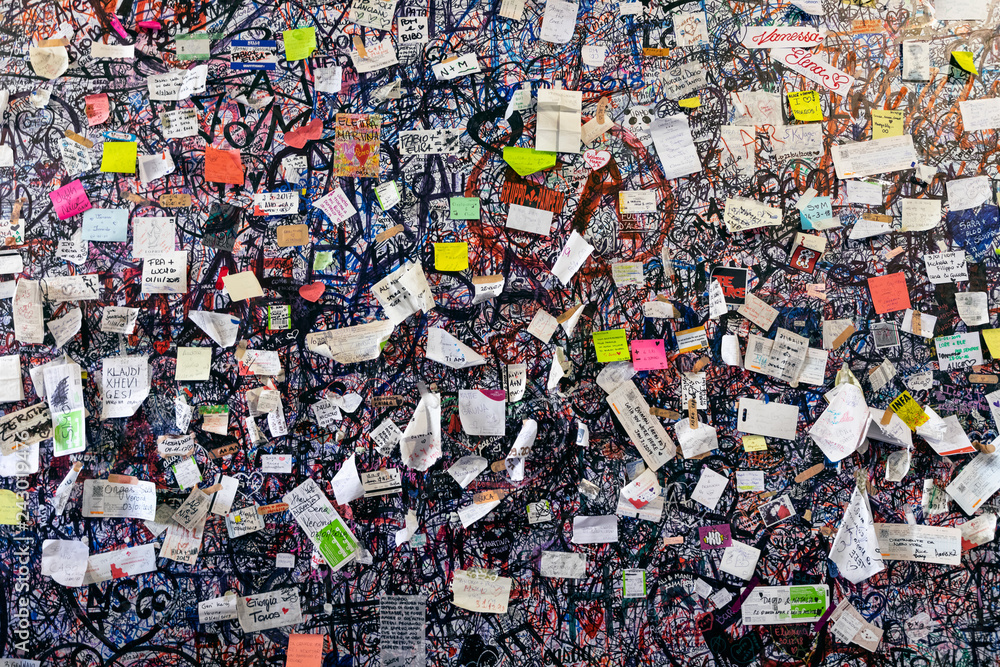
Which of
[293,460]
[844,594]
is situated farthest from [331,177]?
[844,594]

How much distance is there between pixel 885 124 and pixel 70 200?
2.36 meters

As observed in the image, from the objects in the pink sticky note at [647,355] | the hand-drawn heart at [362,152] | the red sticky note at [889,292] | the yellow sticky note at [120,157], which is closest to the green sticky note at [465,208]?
the hand-drawn heart at [362,152]

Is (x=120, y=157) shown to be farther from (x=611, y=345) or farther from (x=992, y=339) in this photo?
(x=992, y=339)

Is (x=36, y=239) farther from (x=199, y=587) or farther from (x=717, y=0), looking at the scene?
(x=717, y=0)

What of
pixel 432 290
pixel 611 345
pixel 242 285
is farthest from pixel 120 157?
pixel 611 345

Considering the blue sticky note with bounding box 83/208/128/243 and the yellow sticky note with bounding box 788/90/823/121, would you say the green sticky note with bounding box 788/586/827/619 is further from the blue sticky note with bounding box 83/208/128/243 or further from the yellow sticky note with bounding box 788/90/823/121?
the blue sticky note with bounding box 83/208/128/243

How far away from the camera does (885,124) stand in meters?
1.71

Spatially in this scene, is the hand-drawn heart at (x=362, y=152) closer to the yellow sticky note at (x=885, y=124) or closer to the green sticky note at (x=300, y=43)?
the green sticky note at (x=300, y=43)

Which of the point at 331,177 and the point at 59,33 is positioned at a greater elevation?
the point at 59,33

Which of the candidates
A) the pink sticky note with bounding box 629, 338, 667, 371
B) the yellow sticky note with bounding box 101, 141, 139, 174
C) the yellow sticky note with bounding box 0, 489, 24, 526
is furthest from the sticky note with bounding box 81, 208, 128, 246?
the pink sticky note with bounding box 629, 338, 667, 371

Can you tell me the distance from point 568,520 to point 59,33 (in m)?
2.02

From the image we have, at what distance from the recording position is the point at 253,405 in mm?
1682

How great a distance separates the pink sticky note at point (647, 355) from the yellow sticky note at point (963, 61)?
1201mm

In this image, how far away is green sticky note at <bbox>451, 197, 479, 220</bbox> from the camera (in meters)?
1.68
